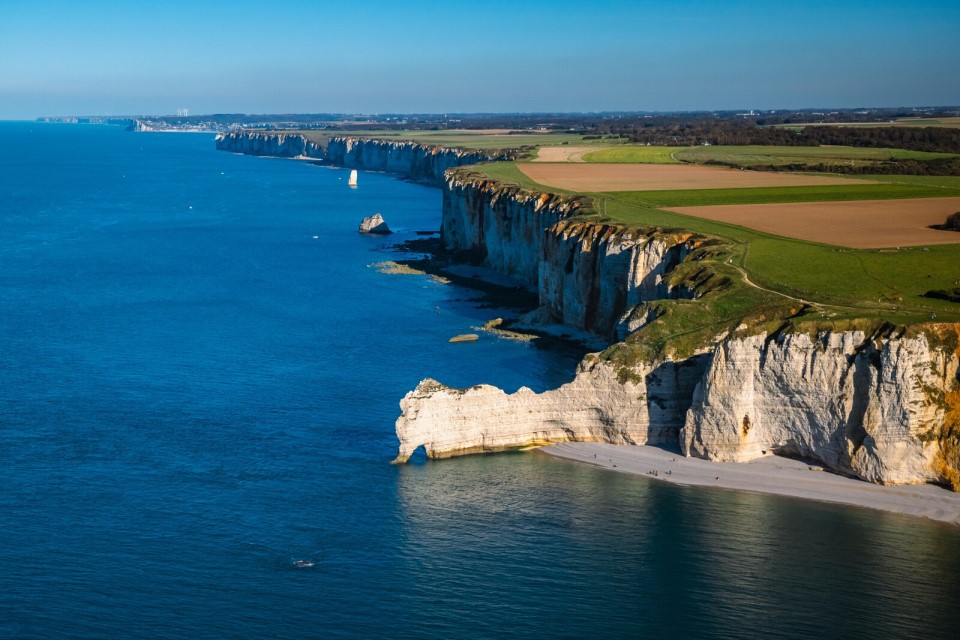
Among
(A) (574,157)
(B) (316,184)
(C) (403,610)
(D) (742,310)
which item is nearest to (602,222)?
(D) (742,310)

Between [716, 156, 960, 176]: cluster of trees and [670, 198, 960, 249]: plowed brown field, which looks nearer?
[670, 198, 960, 249]: plowed brown field

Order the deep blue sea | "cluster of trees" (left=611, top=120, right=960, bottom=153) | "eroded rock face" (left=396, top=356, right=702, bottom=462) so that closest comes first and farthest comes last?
the deep blue sea < "eroded rock face" (left=396, top=356, right=702, bottom=462) < "cluster of trees" (left=611, top=120, right=960, bottom=153)

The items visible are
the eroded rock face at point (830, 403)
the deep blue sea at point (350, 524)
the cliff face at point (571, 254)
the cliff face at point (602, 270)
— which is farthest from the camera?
the cliff face at point (571, 254)

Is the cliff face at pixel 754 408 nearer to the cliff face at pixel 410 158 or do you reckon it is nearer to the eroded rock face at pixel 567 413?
the eroded rock face at pixel 567 413

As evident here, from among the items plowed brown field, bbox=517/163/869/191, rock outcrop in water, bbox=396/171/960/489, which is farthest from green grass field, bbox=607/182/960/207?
rock outcrop in water, bbox=396/171/960/489

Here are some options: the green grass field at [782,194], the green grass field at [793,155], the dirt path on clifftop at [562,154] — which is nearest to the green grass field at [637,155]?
the dirt path on clifftop at [562,154]

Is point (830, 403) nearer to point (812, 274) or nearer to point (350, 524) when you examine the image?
point (812, 274)

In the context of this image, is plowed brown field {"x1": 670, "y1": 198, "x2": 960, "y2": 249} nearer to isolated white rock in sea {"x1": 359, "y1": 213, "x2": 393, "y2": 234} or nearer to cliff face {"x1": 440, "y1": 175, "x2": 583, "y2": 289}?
cliff face {"x1": 440, "y1": 175, "x2": 583, "y2": 289}

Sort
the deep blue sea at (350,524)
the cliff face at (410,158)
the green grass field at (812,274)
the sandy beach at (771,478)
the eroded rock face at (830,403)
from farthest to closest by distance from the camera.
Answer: the cliff face at (410,158) < the green grass field at (812,274) < the eroded rock face at (830,403) < the sandy beach at (771,478) < the deep blue sea at (350,524)
